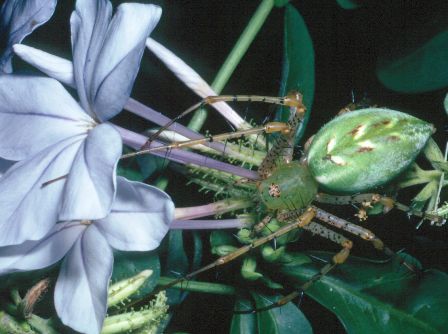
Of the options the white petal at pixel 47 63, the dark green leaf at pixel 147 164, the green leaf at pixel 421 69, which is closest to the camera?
the white petal at pixel 47 63

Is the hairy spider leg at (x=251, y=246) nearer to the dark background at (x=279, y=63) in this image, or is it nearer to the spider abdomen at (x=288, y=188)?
the spider abdomen at (x=288, y=188)

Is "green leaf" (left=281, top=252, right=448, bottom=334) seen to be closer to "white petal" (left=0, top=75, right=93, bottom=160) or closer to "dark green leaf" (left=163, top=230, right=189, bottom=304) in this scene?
"dark green leaf" (left=163, top=230, right=189, bottom=304)

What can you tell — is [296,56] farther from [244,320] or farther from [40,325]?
[40,325]

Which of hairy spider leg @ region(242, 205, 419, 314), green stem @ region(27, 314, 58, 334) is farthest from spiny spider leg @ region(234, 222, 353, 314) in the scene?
green stem @ region(27, 314, 58, 334)

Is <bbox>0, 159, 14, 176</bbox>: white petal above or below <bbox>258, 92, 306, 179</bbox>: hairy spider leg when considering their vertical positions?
below

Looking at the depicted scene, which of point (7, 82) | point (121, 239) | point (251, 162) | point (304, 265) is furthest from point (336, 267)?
point (7, 82)

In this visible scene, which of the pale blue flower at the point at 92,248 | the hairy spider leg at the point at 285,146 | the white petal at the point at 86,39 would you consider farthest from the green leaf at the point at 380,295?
the white petal at the point at 86,39
